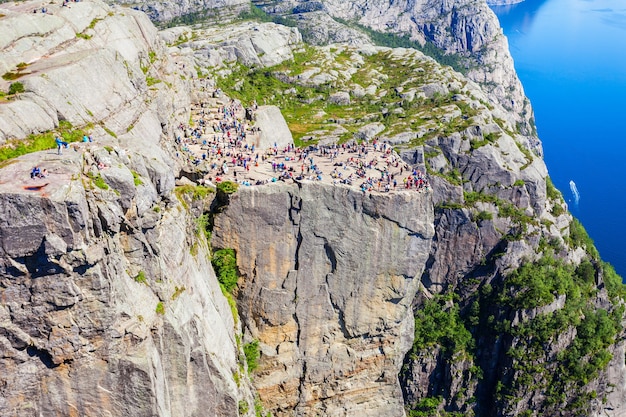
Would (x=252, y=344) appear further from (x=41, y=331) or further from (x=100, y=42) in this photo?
(x=100, y=42)

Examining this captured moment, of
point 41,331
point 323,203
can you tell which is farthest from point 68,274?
point 323,203

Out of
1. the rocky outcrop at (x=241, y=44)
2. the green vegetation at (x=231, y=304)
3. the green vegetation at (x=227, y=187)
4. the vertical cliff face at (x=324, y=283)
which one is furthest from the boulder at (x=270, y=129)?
the rocky outcrop at (x=241, y=44)

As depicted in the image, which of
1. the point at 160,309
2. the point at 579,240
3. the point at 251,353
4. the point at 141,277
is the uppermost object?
the point at 141,277

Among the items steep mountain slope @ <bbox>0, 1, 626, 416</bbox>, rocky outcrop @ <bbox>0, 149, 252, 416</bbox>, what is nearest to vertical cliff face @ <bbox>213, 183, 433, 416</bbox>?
steep mountain slope @ <bbox>0, 1, 626, 416</bbox>

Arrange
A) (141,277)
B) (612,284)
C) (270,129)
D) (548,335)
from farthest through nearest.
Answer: (612,284) < (548,335) < (270,129) < (141,277)

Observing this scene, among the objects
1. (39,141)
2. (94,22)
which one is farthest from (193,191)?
(94,22)

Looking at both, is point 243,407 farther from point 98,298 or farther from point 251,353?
point 98,298

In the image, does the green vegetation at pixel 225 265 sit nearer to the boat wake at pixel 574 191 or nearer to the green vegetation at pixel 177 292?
the green vegetation at pixel 177 292
